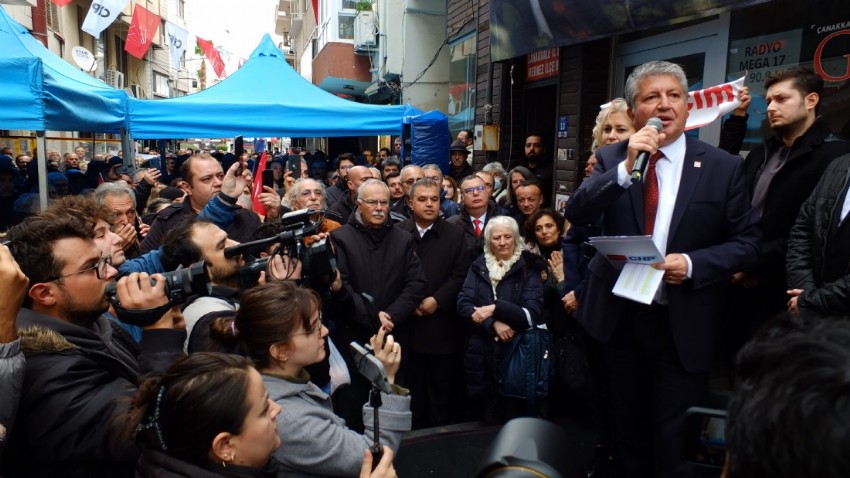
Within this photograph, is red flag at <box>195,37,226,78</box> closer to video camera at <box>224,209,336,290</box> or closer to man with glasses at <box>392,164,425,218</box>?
man with glasses at <box>392,164,425,218</box>

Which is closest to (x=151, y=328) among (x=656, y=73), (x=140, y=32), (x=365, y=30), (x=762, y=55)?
(x=656, y=73)

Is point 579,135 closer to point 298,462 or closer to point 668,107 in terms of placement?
point 668,107

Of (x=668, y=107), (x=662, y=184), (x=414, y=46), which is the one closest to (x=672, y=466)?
(x=662, y=184)

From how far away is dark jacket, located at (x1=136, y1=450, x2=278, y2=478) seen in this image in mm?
1481

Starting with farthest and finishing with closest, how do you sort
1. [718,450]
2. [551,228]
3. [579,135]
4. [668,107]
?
[579,135] → [551,228] → [668,107] → [718,450]

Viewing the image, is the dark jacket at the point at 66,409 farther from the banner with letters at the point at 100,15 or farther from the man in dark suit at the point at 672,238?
the banner with letters at the point at 100,15

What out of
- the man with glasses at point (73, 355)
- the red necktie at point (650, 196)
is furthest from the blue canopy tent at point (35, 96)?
the red necktie at point (650, 196)

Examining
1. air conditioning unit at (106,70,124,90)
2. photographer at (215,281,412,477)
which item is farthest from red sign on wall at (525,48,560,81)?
air conditioning unit at (106,70,124,90)

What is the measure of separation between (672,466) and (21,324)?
2.41m

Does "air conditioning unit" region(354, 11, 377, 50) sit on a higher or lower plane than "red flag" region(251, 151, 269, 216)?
higher

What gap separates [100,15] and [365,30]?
653 centimetres

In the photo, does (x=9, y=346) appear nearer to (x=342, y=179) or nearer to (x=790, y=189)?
(x=790, y=189)

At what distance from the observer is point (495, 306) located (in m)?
3.91

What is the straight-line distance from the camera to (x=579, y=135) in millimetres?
5906
